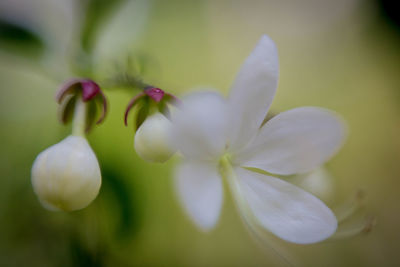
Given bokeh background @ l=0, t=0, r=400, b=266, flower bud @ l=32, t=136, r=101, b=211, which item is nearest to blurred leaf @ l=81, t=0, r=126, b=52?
bokeh background @ l=0, t=0, r=400, b=266

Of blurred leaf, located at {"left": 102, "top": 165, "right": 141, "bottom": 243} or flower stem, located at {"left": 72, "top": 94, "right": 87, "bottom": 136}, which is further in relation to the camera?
blurred leaf, located at {"left": 102, "top": 165, "right": 141, "bottom": 243}

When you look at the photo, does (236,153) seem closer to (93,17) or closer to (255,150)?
(255,150)

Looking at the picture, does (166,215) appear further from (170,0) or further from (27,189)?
(170,0)

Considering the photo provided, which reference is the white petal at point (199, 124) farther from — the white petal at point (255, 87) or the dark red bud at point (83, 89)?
the dark red bud at point (83, 89)

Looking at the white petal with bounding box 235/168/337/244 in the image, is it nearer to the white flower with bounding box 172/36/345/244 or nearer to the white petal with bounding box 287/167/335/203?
the white flower with bounding box 172/36/345/244

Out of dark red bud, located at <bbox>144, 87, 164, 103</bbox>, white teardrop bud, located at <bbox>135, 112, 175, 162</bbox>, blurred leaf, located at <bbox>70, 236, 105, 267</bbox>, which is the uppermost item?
dark red bud, located at <bbox>144, 87, 164, 103</bbox>

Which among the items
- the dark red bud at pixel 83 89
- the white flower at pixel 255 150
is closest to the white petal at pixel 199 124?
the white flower at pixel 255 150

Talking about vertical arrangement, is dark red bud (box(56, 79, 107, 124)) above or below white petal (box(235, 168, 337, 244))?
above
